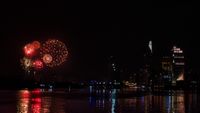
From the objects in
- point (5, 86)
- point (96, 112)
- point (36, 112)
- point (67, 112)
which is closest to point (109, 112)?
point (96, 112)

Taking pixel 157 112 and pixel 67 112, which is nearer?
pixel 67 112

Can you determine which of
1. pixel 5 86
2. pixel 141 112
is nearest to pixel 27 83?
pixel 5 86

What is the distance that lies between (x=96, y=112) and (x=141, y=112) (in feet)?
16.2

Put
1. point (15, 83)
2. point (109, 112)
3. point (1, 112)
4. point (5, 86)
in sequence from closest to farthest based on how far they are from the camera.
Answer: point (1, 112) → point (109, 112) → point (5, 86) → point (15, 83)

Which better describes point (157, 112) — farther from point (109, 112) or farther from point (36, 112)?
point (36, 112)

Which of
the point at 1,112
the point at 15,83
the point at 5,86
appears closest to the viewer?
the point at 1,112

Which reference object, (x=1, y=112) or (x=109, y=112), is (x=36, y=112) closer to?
(x=1, y=112)

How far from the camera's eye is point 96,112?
4803 centimetres

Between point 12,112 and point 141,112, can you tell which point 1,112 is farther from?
point 141,112

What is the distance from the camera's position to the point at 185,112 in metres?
50.5

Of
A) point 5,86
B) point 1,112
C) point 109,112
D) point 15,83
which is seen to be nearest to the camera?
point 1,112

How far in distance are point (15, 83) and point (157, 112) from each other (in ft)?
499

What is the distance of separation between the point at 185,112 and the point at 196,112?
1299 millimetres

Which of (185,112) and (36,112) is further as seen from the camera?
(185,112)
